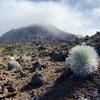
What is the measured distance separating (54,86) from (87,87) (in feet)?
8.44

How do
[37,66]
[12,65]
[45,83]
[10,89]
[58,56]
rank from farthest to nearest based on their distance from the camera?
[58,56] → [12,65] → [37,66] → [45,83] → [10,89]

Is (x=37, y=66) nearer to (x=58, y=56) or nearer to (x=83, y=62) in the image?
(x=58, y=56)

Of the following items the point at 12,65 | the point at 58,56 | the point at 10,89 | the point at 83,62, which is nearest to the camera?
the point at 83,62

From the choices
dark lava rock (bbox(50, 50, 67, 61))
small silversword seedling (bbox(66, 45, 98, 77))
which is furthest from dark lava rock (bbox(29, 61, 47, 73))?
small silversword seedling (bbox(66, 45, 98, 77))

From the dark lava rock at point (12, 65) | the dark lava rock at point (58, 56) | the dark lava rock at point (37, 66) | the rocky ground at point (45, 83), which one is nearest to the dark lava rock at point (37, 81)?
the rocky ground at point (45, 83)

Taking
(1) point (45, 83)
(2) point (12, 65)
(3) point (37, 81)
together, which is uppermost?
(2) point (12, 65)

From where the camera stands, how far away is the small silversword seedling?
35094 mm

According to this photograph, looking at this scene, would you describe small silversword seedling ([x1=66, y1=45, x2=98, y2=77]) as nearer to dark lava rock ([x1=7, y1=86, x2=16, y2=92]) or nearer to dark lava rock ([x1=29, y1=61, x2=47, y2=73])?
dark lava rock ([x1=29, y1=61, x2=47, y2=73])

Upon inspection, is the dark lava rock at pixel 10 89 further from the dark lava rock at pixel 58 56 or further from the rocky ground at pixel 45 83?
the dark lava rock at pixel 58 56

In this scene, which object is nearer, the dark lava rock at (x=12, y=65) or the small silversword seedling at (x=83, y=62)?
the small silversword seedling at (x=83, y=62)

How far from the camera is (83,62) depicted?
116 ft

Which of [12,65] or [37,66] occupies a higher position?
[37,66]

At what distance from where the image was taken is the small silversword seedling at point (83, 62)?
115ft

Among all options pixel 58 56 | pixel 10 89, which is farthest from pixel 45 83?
pixel 58 56
